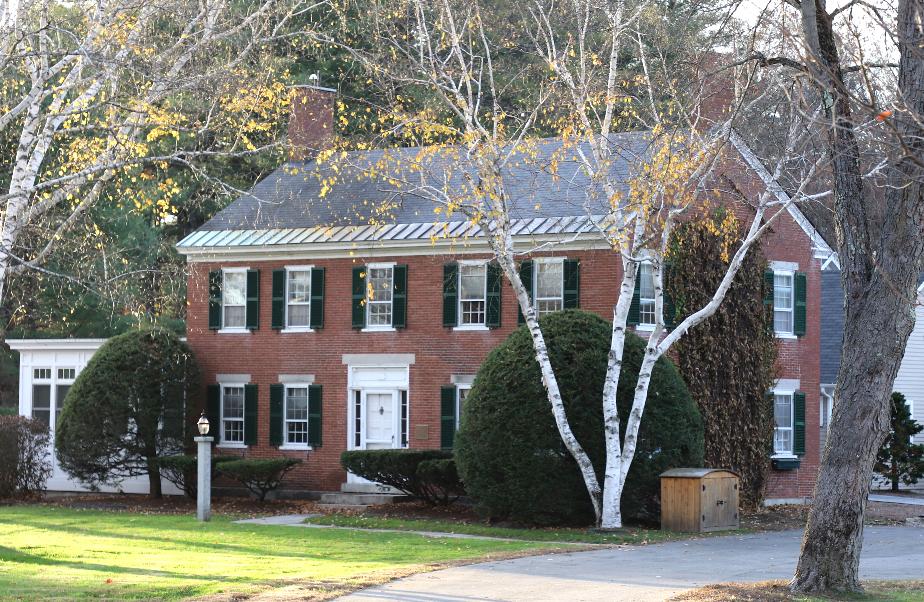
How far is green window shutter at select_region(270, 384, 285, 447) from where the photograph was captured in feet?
105

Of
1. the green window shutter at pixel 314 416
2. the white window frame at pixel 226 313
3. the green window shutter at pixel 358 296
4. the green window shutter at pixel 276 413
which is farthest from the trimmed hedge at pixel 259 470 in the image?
the white window frame at pixel 226 313

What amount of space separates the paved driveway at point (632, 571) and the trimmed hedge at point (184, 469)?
12.2 metres

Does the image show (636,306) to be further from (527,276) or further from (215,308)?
(215,308)

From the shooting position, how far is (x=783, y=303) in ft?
103

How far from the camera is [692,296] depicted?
2850 centimetres

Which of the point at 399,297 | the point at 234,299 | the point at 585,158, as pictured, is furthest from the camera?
the point at 234,299

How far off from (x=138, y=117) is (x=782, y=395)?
56.1 feet

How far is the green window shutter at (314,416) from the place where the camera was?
31516 mm

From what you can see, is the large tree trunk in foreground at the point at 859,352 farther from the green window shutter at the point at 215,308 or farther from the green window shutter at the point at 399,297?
the green window shutter at the point at 215,308

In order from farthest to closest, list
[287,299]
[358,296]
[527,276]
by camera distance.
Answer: [287,299]
[358,296]
[527,276]

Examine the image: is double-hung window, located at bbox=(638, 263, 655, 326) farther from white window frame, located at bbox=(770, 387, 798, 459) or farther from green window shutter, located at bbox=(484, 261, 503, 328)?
white window frame, located at bbox=(770, 387, 798, 459)

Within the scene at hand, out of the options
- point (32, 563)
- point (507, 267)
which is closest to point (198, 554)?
point (32, 563)

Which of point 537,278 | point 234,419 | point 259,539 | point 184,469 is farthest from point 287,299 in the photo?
point 259,539

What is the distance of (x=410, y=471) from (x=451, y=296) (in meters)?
4.05
